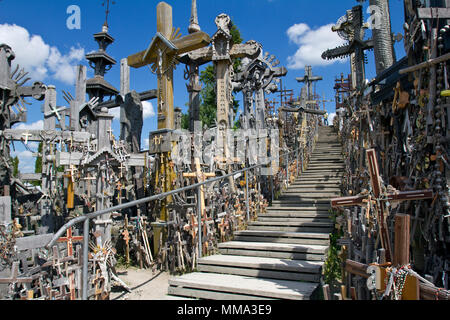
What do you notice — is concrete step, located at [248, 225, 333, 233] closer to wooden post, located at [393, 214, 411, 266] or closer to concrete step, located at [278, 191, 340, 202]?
concrete step, located at [278, 191, 340, 202]

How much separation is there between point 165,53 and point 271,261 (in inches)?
220

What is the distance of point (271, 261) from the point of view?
5.46 m

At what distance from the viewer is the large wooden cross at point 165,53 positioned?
26.4ft

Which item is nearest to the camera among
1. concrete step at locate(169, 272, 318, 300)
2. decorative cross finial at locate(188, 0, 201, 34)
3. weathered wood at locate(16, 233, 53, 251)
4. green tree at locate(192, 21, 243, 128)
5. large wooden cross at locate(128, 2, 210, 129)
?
concrete step at locate(169, 272, 318, 300)

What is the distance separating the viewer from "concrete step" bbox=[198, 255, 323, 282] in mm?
4930

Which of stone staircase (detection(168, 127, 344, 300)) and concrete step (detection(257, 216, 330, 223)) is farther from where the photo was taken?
concrete step (detection(257, 216, 330, 223))

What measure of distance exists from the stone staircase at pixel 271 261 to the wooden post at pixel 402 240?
146 cm

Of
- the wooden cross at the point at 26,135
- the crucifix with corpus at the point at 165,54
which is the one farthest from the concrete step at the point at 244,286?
the wooden cross at the point at 26,135

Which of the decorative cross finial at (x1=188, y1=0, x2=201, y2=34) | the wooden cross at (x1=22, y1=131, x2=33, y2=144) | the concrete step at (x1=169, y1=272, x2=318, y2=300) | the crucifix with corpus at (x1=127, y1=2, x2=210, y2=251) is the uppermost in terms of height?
the decorative cross finial at (x1=188, y1=0, x2=201, y2=34)

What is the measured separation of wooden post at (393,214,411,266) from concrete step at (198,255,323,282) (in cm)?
189

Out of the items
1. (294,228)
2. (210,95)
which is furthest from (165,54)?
(210,95)

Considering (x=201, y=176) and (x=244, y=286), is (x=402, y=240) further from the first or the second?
(x=201, y=176)

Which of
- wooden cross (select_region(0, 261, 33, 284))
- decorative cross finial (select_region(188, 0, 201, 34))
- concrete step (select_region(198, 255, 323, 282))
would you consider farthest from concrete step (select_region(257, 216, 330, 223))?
decorative cross finial (select_region(188, 0, 201, 34))

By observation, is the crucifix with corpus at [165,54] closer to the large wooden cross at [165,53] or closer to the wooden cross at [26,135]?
the large wooden cross at [165,53]
